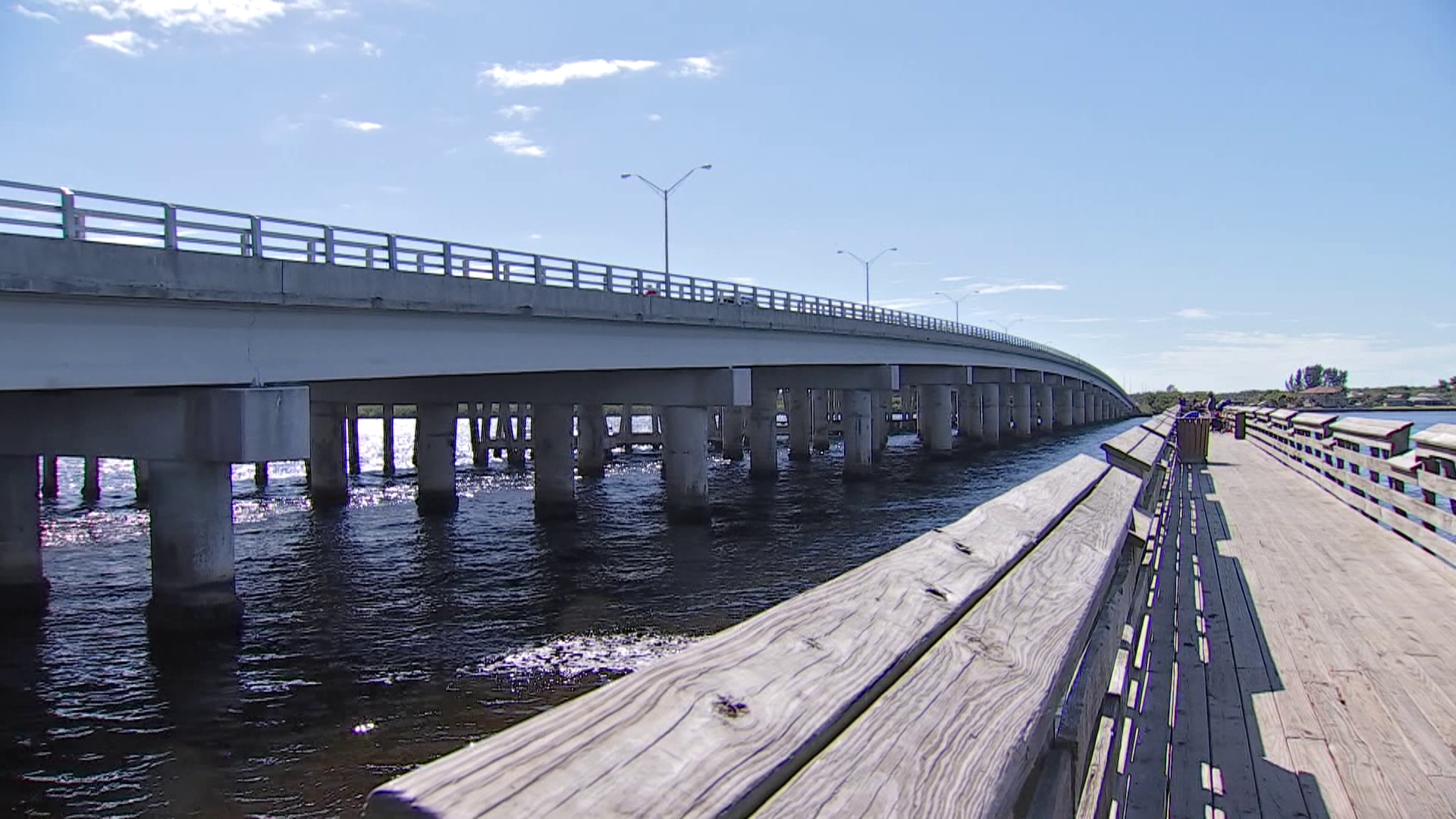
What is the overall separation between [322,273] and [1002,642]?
1765 cm

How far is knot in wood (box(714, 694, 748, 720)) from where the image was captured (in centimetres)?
156

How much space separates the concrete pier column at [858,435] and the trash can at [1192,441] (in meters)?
21.9

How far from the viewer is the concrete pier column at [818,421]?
6588 cm

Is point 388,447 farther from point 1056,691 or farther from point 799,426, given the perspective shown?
point 1056,691

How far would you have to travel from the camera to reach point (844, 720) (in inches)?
66.1

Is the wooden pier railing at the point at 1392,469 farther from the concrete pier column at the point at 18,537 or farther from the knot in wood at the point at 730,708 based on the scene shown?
the concrete pier column at the point at 18,537

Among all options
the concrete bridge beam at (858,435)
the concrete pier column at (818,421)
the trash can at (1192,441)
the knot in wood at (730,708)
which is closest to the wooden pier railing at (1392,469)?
A: the trash can at (1192,441)

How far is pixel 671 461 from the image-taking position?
31.5 metres

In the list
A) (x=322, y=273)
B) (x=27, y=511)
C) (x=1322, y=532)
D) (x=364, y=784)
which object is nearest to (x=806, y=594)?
(x=364, y=784)

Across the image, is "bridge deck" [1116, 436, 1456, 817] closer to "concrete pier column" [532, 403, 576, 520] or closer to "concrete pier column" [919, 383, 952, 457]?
"concrete pier column" [532, 403, 576, 520]

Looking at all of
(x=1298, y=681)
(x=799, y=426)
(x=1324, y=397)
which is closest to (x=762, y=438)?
(x=799, y=426)

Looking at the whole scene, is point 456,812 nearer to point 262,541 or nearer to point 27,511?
point 27,511

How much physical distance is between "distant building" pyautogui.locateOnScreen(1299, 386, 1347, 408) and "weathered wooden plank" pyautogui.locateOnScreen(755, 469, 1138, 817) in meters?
189

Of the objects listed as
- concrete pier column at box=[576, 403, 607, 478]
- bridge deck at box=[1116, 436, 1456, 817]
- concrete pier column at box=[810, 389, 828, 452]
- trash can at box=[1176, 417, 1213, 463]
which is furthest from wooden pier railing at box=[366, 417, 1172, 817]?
concrete pier column at box=[810, 389, 828, 452]
